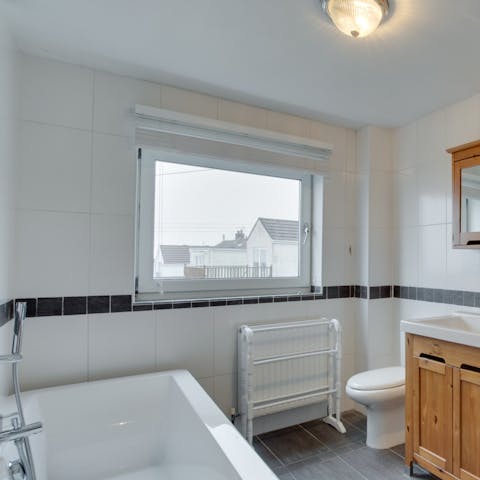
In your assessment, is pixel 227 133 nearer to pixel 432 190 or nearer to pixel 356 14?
pixel 356 14

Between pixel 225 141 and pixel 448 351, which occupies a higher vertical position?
pixel 225 141

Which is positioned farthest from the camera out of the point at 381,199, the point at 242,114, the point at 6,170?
the point at 381,199

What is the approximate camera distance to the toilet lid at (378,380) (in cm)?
209

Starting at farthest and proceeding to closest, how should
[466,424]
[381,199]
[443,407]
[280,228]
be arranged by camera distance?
1. [381,199]
2. [280,228]
3. [443,407]
4. [466,424]

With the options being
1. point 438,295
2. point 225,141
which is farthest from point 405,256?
point 225,141

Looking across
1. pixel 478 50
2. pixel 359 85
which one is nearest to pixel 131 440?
pixel 359 85

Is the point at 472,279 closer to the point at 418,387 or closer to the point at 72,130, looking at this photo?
the point at 418,387

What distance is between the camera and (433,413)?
5.86ft

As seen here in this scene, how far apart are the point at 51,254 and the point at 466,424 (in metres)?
2.26

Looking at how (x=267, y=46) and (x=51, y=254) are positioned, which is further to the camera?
(x=51, y=254)

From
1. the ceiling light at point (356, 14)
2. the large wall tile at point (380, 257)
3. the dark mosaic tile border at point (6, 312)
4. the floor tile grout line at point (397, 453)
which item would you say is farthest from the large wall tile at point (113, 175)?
the floor tile grout line at point (397, 453)

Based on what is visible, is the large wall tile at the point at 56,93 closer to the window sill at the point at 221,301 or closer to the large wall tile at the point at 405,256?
the window sill at the point at 221,301

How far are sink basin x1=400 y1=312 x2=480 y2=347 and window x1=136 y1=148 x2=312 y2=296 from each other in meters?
0.88

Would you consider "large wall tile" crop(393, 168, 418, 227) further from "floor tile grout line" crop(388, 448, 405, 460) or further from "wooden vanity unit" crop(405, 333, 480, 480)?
"floor tile grout line" crop(388, 448, 405, 460)
